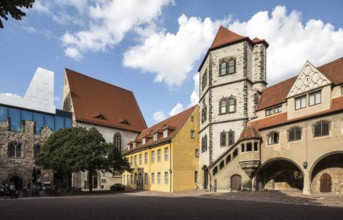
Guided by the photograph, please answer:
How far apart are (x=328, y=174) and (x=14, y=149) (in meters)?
40.4

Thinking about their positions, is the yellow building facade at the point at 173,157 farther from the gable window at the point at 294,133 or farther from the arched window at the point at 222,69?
the gable window at the point at 294,133

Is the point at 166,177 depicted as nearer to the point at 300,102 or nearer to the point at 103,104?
the point at 300,102

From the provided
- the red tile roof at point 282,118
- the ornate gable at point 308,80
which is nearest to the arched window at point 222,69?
the red tile roof at point 282,118

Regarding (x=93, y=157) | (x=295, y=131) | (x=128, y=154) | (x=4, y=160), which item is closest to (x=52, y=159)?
(x=93, y=157)

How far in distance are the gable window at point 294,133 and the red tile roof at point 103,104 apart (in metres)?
34.3

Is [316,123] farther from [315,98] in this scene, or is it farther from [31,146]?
[31,146]

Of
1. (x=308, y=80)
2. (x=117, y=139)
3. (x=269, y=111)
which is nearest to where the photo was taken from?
(x=308, y=80)

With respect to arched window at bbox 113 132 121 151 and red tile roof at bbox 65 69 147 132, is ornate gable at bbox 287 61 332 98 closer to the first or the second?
arched window at bbox 113 132 121 151

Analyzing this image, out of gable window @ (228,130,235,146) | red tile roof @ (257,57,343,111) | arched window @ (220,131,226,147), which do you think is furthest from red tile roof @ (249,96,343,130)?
arched window @ (220,131,226,147)

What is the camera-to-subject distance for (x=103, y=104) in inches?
2240

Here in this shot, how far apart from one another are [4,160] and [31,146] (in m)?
4.25

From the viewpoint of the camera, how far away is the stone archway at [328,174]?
24.0 metres

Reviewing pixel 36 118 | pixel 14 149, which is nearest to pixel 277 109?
pixel 36 118

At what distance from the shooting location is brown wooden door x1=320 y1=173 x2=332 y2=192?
24525 millimetres
